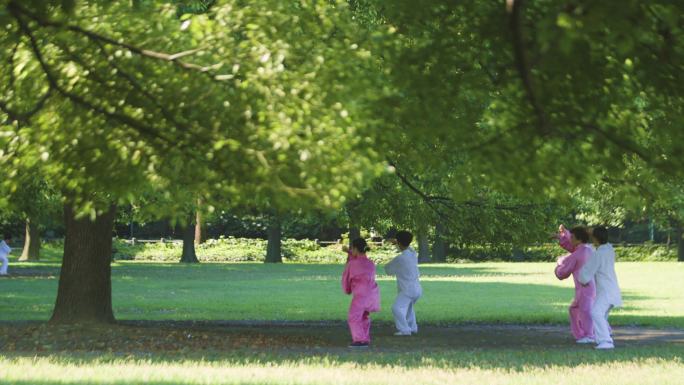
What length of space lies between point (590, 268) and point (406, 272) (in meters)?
2.70

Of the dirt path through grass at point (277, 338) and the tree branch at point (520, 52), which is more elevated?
the tree branch at point (520, 52)

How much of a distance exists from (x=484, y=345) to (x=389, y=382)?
5.06m

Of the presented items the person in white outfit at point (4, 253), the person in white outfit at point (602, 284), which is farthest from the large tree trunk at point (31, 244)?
the person in white outfit at point (602, 284)

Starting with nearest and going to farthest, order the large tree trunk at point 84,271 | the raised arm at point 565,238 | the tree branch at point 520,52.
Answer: the tree branch at point 520,52 → the raised arm at point 565,238 → the large tree trunk at point 84,271

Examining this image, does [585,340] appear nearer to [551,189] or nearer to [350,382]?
[350,382]

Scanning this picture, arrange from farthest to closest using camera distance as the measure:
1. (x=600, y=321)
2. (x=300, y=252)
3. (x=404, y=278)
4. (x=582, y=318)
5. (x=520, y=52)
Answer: (x=300, y=252) → (x=404, y=278) → (x=582, y=318) → (x=600, y=321) → (x=520, y=52)

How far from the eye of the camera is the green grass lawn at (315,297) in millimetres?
21375

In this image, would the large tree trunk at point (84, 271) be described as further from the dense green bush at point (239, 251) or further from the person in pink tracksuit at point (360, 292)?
the dense green bush at point (239, 251)

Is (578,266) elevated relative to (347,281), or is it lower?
elevated

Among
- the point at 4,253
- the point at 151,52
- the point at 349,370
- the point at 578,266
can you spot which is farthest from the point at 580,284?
the point at 4,253

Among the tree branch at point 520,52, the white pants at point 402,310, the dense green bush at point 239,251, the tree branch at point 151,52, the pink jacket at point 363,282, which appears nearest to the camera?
the tree branch at point 520,52

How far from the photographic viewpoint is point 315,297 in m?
27.5

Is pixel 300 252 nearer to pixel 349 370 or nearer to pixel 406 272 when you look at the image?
pixel 406 272

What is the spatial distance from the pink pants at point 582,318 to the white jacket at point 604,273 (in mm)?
616
